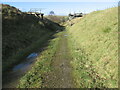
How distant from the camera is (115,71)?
918cm

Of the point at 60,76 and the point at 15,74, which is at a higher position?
the point at 60,76

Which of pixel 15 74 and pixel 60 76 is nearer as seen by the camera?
pixel 60 76

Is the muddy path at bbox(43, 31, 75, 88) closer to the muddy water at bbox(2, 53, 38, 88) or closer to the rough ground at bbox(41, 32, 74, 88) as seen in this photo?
the rough ground at bbox(41, 32, 74, 88)

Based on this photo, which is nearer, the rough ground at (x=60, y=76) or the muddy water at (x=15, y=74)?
the rough ground at (x=60, y=76)

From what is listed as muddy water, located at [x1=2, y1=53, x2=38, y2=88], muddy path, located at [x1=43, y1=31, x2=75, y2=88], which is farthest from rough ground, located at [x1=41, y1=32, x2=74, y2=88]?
muddy water, located at [x1=2, y1=53, x2=38, y2=88]

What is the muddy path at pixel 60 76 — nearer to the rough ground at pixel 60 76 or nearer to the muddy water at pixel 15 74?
the rough ground at pixel 60 76

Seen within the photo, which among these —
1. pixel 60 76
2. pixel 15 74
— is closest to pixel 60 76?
pixel 60 76

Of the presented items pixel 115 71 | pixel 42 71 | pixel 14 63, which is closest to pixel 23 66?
pixel 14 63

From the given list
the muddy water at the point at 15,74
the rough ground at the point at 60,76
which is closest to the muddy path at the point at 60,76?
the rough ground at the point at 60,76

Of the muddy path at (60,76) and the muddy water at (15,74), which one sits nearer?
the muddy path at (60,76)

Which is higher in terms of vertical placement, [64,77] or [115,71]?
[115,71]

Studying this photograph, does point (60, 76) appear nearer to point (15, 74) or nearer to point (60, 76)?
point (60, 76)

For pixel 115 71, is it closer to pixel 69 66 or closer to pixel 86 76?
pixel 86 76

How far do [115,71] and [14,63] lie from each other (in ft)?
35.5
